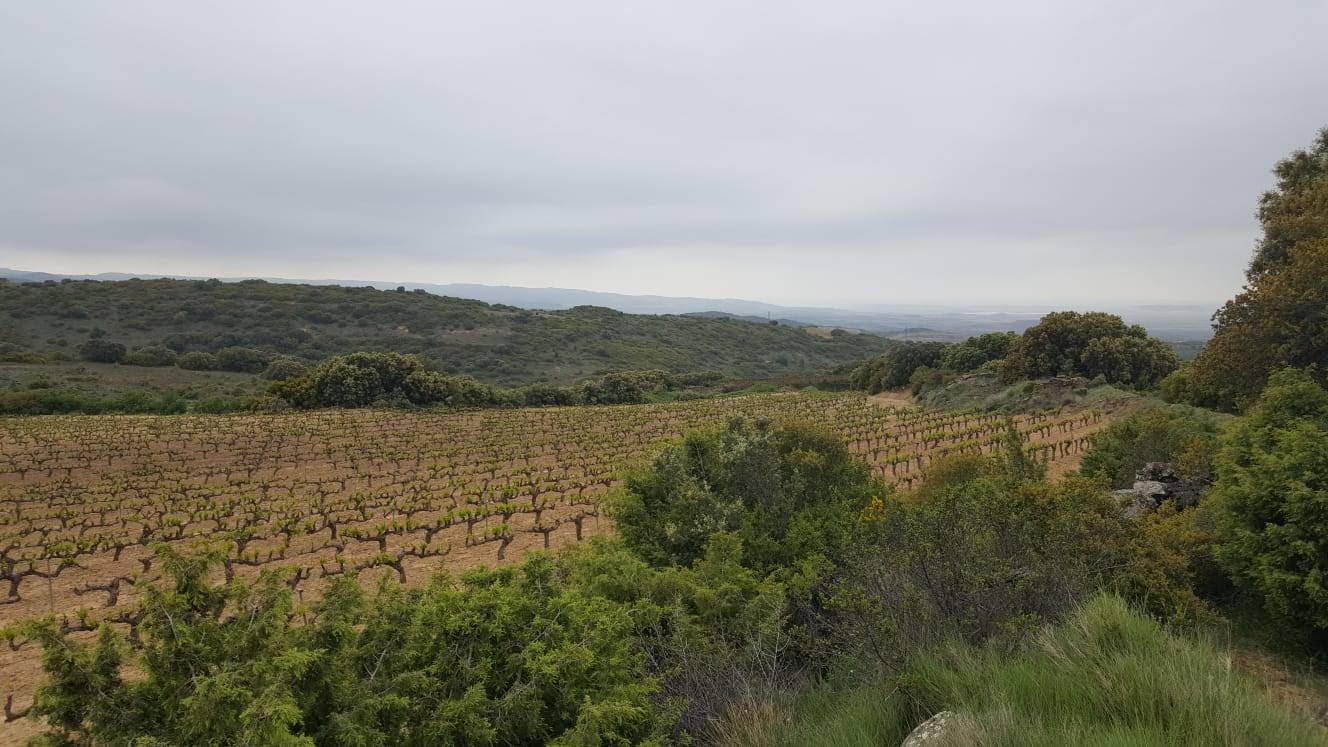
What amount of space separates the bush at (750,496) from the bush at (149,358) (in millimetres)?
71676

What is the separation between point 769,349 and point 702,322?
18.4m

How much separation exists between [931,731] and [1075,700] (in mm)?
852

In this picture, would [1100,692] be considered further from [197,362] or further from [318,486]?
[197,362]

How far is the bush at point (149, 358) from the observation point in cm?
5894

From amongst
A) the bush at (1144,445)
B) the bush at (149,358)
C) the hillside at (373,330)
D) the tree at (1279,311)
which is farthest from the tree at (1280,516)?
the bush at (149,358)

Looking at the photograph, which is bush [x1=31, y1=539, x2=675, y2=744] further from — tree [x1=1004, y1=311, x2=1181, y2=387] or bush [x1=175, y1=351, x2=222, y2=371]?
bush [x1=175, y1=351, x2=222, y2=371]

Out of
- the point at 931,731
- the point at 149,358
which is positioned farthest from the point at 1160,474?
the point at 149,358

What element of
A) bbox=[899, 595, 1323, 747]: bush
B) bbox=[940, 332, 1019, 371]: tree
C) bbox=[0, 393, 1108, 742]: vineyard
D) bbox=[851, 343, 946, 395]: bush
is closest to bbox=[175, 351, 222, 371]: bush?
bbox=[0, 393, 1108, 742]: vineyard

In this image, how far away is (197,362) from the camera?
60.5 metres

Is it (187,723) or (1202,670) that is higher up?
(1202,670)

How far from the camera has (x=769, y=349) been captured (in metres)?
112

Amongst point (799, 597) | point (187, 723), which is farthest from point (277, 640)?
point (799, 597)

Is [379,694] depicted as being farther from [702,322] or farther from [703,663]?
[702,322]

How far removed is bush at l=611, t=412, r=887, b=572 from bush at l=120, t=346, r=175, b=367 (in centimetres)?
7168
